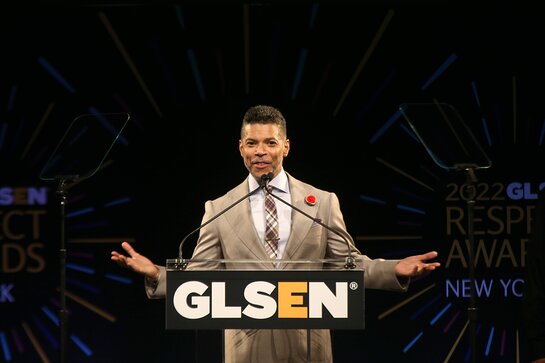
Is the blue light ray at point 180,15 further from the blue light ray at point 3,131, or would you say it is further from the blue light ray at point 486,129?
the blue light ray at point 486,129

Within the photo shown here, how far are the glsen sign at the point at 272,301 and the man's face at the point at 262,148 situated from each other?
67 centimetres

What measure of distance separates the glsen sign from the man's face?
2.21 feet

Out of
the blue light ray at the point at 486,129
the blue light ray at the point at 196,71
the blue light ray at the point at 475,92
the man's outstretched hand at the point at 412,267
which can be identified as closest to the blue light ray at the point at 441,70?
the blue light ray at the point at 475,92

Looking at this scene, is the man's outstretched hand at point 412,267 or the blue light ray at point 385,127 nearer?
the man's outstretched hand at point 412,267

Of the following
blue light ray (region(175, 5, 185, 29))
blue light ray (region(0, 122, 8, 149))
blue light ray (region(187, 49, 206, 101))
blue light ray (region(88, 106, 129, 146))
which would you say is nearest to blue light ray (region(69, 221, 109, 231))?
blue light ray (region(88, 106, 129, 146))

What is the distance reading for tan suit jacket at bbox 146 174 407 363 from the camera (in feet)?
9.12

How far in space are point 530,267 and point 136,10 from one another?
10.8 ft

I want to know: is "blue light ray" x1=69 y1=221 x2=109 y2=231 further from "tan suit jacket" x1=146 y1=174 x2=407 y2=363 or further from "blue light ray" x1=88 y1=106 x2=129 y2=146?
"tan suit jacket" x1=146 y1=174 x2=407 y2=363

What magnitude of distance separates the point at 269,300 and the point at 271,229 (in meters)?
0.60

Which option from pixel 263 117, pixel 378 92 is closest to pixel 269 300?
pixel 263 117

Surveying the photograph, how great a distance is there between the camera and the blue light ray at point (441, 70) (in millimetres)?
5145

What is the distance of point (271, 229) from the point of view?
3.21m

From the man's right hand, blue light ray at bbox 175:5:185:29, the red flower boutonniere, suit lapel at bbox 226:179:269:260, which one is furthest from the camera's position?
blue light ray at bbox 175:5:185:29

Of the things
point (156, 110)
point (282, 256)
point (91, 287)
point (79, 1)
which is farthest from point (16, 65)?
point (282, 256)
